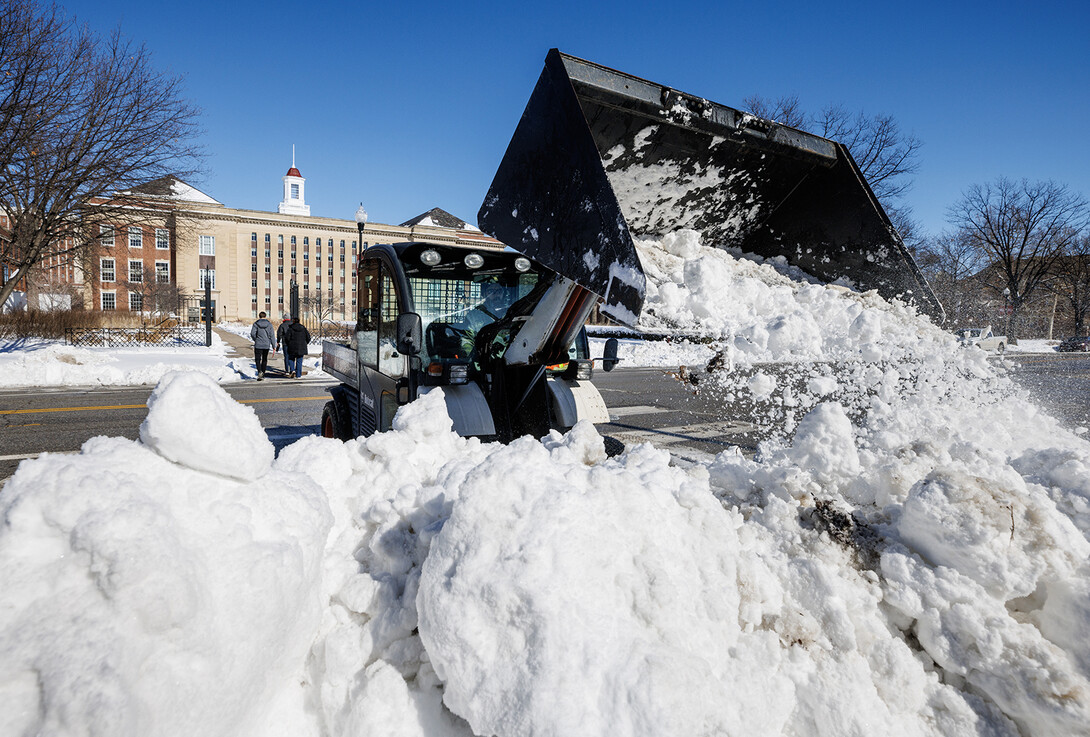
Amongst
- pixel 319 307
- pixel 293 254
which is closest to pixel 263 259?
pixel 293 254

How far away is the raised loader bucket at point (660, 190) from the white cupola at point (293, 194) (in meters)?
97.3

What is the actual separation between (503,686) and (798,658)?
3.19 feet

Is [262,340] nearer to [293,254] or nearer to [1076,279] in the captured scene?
[1076,279]

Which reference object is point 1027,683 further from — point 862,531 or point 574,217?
point 574,217

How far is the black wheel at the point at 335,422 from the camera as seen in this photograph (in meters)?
5.76

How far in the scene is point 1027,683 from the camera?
1.73 metres

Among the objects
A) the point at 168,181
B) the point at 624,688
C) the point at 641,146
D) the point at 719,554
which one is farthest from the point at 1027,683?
the point at 168,181

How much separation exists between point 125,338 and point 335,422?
25.1 meters

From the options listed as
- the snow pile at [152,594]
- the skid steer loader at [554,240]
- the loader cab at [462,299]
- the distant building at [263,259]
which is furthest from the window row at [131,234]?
the distant building at [263,259]

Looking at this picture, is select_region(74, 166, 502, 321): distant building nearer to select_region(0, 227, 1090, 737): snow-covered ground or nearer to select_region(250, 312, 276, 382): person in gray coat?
select_region(250, 312, 276, 382): person in gray coat

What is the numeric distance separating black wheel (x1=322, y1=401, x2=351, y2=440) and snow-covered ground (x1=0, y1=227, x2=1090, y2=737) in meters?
3.32

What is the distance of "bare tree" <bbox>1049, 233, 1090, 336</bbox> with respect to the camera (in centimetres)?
3850

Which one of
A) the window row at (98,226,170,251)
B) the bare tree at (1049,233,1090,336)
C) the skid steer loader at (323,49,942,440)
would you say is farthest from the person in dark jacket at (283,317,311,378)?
the bare tree at (1049,233,1090,336)

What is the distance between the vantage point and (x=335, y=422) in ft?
19.2
